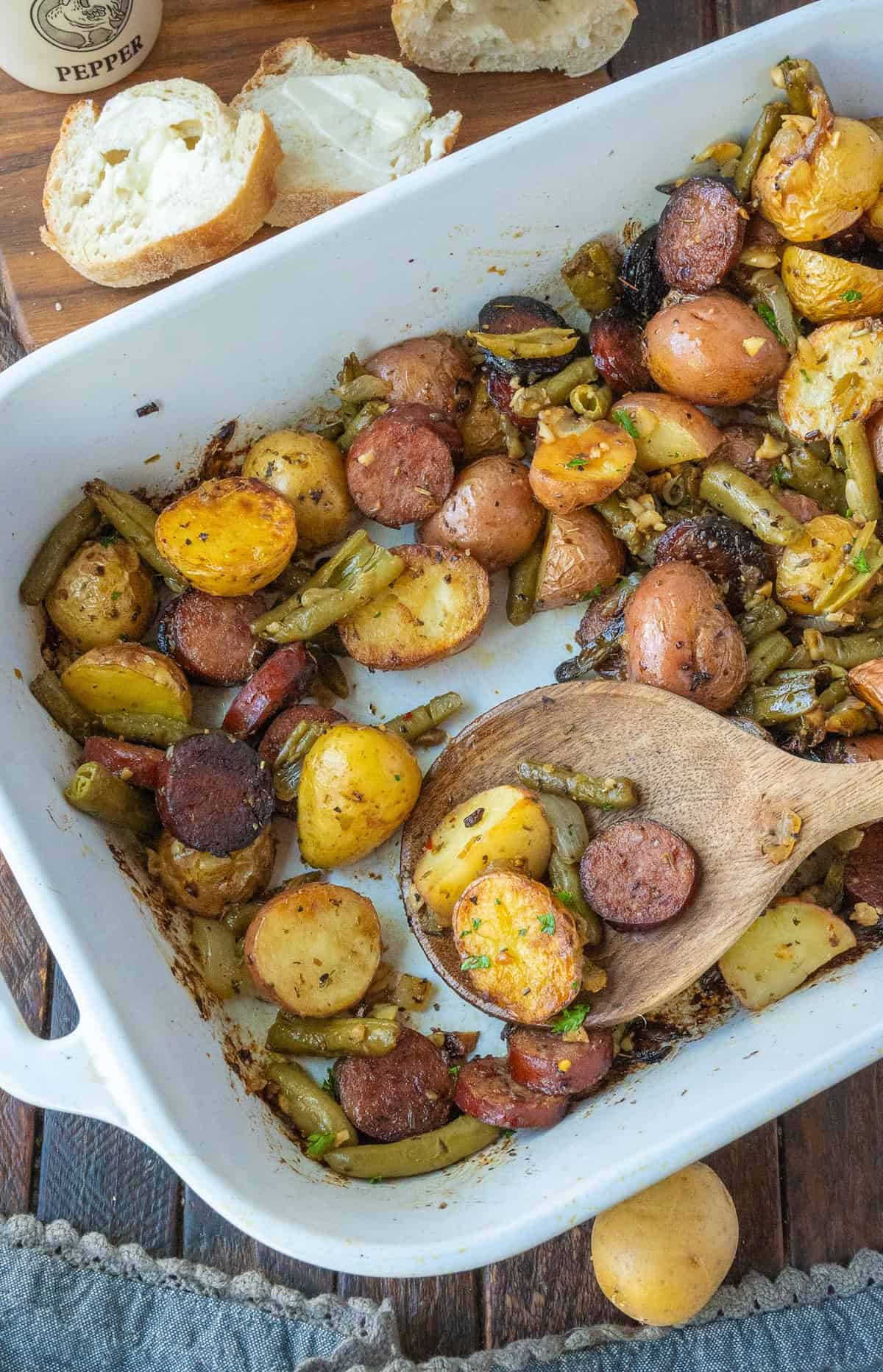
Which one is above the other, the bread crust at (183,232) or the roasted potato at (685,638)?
the bread crust at (183,232)

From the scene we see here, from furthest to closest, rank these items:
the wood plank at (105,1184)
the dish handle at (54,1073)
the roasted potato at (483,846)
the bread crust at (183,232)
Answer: the wood plank at (105,1184), the bread crust at (183,232), the roasted potato at (483,846), the dish handle at (54,1073)

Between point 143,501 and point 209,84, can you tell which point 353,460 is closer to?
point 143,501

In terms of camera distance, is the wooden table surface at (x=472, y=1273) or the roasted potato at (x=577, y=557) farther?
the wooden table surface at (x=472, y=1273)

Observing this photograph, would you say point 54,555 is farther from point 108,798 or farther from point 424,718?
point 424,718

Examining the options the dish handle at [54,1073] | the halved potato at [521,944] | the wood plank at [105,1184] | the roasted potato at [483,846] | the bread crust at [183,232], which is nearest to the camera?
the dish handle at [54,1073]

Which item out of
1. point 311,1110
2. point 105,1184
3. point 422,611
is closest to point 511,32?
point 422,611

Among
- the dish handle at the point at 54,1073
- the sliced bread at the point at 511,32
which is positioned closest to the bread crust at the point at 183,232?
the sliced bread at the point at 511,32

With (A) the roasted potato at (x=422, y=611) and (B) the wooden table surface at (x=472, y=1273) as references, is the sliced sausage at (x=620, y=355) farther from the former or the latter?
(B) the wooden table surface at (x=472, y=1273)

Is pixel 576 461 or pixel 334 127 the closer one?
pixel 576 461
